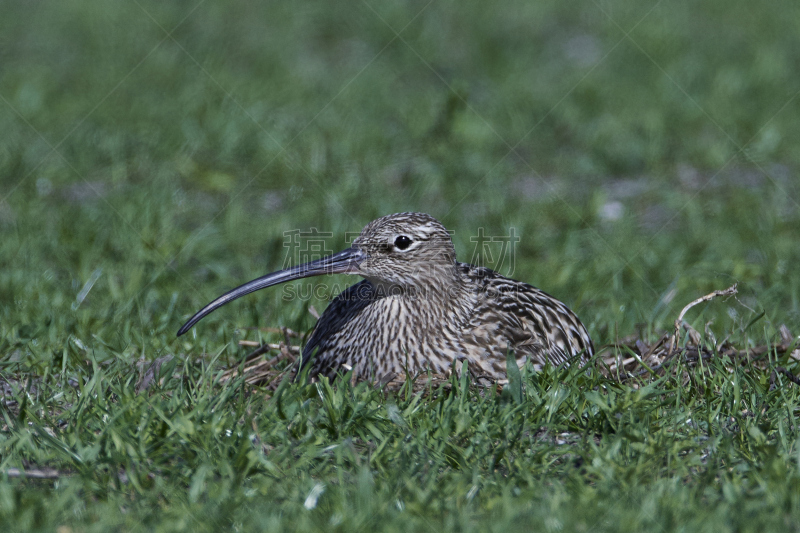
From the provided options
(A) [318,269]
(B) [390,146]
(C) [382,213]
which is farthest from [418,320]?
(B) [390,146]

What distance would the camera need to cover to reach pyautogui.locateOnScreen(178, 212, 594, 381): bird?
473cm

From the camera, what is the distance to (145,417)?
12.6ft

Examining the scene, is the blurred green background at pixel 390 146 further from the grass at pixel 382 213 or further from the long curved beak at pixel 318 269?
the long curved beak at pixel 318 269

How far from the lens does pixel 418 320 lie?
484 centimetres

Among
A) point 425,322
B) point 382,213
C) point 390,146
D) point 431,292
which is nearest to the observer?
point 425,322

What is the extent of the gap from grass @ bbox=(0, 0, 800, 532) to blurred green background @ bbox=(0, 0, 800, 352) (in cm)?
3

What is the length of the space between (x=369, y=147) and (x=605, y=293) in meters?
3.02

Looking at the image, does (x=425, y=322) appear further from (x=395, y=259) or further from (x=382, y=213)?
(x=382, y=213)

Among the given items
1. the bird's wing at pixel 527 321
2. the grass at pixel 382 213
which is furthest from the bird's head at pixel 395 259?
the grass at pixel 382 213

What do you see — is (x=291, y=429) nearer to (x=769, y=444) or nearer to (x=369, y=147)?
(x=769, y=444)

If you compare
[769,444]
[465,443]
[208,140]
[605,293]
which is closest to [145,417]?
[465,443]

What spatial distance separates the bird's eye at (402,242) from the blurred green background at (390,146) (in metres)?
0.93

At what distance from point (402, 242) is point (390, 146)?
3.92 m

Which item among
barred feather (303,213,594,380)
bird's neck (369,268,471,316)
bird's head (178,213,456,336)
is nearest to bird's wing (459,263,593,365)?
barred feather (303,213,594,380)
